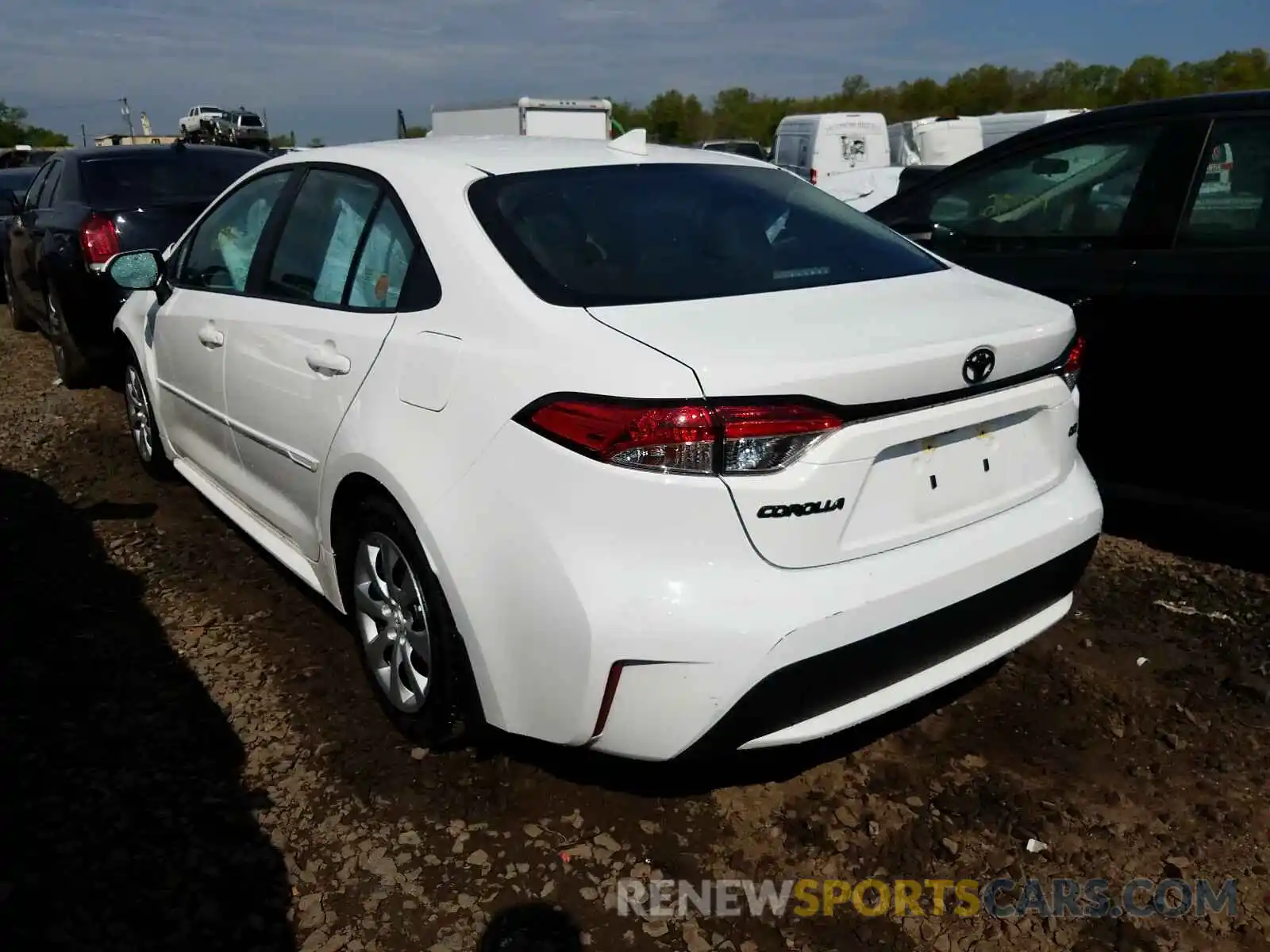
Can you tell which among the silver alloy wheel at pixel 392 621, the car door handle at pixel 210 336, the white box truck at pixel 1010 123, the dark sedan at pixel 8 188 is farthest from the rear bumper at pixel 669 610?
the white box truck at pixel 1010 123

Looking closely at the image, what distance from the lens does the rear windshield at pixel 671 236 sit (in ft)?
7.85

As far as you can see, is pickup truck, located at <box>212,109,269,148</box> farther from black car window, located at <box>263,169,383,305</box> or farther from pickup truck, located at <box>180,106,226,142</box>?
black car window, located at <box>263,169,383,305</box>

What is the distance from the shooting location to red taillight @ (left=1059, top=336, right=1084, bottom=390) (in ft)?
8.32

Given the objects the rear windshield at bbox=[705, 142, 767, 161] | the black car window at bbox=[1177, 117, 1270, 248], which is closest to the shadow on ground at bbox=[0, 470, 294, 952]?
the black car window at bbox=[1177, 117, 1270, 248]

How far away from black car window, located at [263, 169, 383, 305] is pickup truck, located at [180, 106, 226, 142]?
127 ft

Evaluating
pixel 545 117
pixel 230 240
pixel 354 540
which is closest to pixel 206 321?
pixel 230 240

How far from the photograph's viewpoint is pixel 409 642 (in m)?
2.68

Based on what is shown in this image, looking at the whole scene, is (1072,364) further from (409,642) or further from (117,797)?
(117,797)

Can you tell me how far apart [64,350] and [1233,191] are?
6.78 m

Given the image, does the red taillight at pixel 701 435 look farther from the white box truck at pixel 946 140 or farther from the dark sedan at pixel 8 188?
the white box truck at pixel 946 140

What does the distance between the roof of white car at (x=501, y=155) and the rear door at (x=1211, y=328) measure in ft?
4.91

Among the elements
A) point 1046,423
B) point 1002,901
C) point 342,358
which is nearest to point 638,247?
point 342,358

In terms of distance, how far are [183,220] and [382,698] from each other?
4.51 metres

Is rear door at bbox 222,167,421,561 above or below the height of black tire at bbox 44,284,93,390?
above
